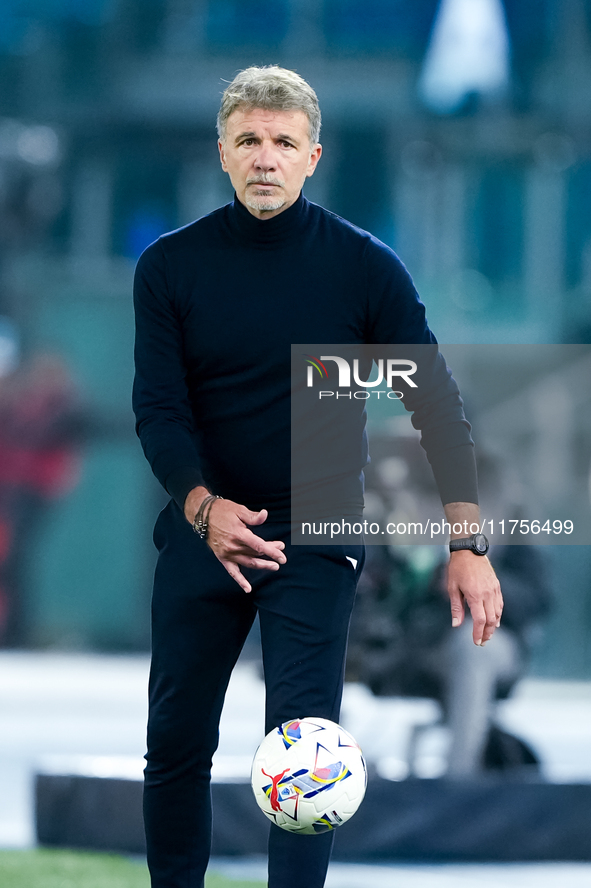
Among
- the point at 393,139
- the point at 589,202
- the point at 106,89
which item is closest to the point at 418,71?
the point at 393,139

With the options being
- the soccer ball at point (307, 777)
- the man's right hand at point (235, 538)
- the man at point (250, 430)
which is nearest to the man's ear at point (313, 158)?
the man at point (250, 430)

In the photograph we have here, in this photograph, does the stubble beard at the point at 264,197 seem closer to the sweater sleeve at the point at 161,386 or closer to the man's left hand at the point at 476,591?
the sweater sleeve at the point at 161,386

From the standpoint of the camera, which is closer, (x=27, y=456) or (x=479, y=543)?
(x=479, y=543)

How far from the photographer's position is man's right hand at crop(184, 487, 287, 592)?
2232 millimetres

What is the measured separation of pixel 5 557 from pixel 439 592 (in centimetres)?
861

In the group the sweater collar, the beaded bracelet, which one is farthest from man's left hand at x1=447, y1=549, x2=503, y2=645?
the sweater collar

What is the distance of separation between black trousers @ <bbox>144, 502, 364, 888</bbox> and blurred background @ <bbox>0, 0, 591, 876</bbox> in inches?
362

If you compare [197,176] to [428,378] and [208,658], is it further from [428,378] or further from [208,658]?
[208,658]

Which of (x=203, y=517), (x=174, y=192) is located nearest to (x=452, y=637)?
(x=203, y=517)

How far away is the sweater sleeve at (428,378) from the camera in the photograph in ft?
7.98

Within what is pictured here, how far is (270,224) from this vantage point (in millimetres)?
2461

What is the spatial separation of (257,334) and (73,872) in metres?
2.10

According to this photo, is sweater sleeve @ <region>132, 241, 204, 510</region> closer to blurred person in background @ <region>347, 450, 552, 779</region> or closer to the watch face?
the watch face

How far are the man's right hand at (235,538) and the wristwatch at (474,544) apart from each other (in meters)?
0.38
